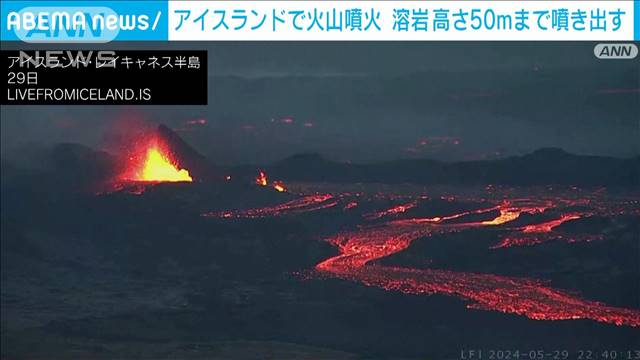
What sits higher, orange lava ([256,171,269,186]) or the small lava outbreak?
orange lava ([256,171,269,186])

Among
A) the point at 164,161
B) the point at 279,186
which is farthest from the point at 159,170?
the point at 279,186

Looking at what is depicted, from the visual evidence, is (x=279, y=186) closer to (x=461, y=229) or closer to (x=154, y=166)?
(x=154, y=166)

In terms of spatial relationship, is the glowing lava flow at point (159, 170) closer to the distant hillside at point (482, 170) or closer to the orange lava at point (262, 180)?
the orange lava at point (262, 180)

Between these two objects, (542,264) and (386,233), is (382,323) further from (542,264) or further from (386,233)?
(542,264)

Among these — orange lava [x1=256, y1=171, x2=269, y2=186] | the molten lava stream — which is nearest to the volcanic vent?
orange lava [x1=256, y1=171, x2=269, y2=186]

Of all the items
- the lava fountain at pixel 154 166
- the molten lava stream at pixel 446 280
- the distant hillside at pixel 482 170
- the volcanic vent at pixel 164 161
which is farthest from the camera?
the lava fountain at pixel 154 166

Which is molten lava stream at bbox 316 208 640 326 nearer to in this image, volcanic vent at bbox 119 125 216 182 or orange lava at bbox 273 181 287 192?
orange lava at bbox 273 181 287 192

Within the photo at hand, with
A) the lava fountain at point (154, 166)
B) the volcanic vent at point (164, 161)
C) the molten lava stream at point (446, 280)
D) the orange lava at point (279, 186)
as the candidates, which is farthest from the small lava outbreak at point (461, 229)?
the lava fountain at point (154, 166)

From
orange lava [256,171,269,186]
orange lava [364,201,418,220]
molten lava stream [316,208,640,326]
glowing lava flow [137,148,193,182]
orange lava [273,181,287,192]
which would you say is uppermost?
glowing lava flow [137,148,193,182]
